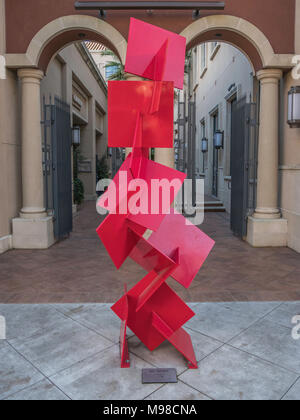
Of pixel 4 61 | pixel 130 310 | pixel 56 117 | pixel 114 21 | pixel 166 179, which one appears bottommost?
pixel 130 310

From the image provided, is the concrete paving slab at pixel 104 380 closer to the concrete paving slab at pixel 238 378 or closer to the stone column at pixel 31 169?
the concrete paving slab at pixel 238 378

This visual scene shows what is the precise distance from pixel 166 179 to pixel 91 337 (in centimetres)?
163

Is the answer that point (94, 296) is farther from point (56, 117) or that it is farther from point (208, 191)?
point (208, 191)

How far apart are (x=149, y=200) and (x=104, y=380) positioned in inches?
51.7

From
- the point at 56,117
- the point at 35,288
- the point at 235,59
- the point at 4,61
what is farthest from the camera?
the point at 235,59

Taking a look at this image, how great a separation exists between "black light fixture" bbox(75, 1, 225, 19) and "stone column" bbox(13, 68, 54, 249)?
1530 millimetres

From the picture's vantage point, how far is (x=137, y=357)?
2904 mm

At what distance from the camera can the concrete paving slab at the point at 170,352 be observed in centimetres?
280

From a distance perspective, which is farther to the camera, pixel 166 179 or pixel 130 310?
pixel 130 310

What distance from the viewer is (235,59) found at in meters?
11.2

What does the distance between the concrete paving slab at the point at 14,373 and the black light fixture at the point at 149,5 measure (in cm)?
575

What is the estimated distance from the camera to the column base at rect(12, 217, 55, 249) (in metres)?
6.81

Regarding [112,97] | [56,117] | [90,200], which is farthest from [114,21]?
[90,200]

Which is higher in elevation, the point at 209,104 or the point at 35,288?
the point at 209,104
